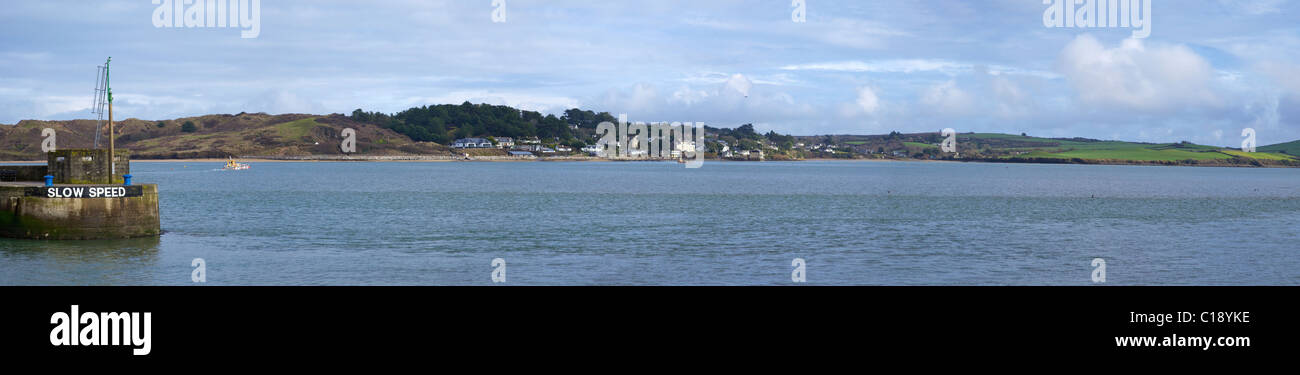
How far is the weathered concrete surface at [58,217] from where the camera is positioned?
2677 cm

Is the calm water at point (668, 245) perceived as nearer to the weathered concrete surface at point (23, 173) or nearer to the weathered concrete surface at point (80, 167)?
the weathered concrete surface at point (80, 167)

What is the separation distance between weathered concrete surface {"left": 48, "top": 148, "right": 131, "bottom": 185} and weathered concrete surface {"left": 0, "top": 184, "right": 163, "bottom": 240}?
97 cm

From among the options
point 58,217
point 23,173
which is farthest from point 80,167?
point 23,173

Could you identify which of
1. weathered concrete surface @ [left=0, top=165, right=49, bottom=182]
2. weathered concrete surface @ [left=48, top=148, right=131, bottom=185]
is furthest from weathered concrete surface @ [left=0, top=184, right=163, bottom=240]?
weathered concrete surface @ [left=0, top=165, right=49, bottom=182]

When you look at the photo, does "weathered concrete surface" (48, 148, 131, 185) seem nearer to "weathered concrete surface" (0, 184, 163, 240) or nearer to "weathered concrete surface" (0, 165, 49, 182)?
"weathered concrete surface" (0, 184, 163, 240)

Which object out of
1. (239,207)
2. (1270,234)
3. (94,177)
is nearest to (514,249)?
(94,177)

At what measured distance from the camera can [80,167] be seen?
27.7 metres

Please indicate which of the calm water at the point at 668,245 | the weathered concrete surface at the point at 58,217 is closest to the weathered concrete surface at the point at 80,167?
the weathered concrete surface at the point at 58,217

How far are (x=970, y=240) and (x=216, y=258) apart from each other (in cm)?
2569

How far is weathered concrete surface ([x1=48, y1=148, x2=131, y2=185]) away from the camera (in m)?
27.5

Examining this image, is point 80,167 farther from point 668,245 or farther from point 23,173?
point 668,245

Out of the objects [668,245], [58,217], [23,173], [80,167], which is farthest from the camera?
[668,245]

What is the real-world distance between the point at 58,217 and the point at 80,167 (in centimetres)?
174
